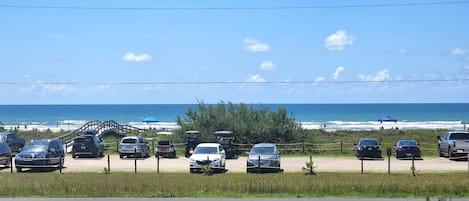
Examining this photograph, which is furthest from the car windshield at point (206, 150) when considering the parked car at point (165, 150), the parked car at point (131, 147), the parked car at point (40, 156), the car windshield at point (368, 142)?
the car windshield at point (368, 142)

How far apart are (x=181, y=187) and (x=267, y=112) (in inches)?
1340

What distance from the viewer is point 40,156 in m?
33.7

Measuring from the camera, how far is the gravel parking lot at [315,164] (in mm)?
33562

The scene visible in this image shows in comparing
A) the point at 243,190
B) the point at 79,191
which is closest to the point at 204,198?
the point at 243,190

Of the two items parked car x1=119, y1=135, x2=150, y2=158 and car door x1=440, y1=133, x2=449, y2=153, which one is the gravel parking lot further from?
car door x1=440, y1=133, x2=449, y2=153

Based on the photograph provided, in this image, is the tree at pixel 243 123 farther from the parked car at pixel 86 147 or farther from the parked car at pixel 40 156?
the parked car at pixel 40 156

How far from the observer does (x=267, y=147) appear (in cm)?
3481

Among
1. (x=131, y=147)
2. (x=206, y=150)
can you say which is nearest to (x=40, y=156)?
(x=206, y=150)

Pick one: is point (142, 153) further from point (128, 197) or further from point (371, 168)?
point (128, 197)

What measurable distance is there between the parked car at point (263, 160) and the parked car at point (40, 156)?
389 inches

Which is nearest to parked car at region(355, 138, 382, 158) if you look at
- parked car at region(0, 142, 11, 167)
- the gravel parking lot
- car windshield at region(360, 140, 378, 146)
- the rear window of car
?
car windshield at region(360, 140, 378, 146)

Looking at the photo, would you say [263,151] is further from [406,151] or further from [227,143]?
[406,151]

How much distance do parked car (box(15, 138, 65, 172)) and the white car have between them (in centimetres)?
690

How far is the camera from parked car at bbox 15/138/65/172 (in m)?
33.1
